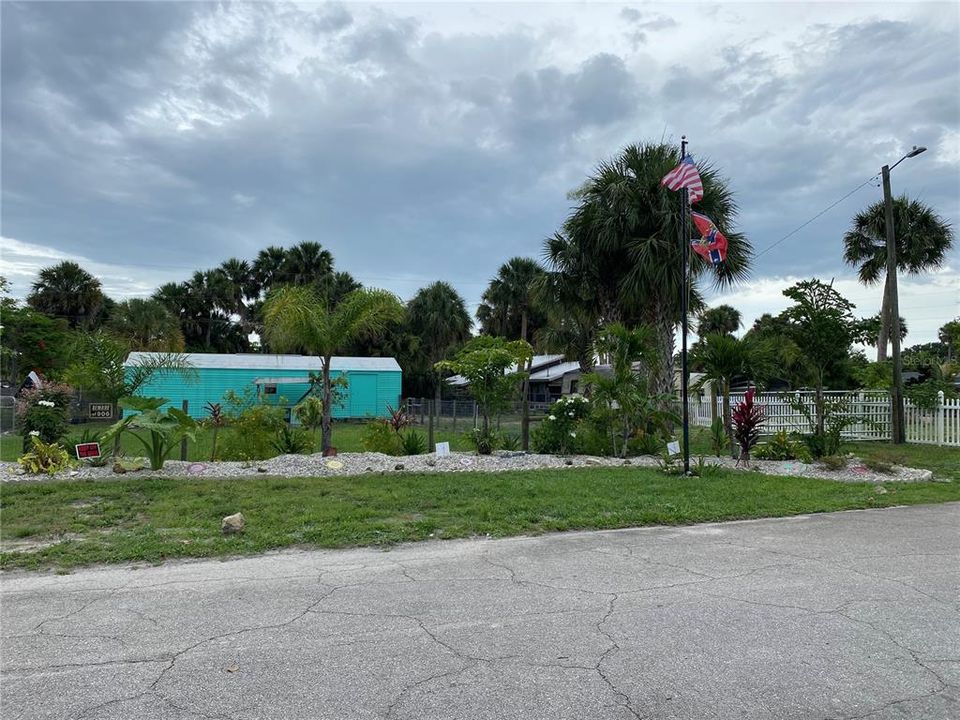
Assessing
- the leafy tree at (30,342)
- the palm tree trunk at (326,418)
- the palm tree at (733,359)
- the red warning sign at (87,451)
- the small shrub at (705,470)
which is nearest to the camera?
the red warning sign at (87,451)

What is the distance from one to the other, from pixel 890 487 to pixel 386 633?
9084 mm

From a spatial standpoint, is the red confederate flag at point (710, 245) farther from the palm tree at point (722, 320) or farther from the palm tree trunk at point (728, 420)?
the palm tree at point (722, 320)

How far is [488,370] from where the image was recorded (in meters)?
12.8

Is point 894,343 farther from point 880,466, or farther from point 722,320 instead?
point 722,320

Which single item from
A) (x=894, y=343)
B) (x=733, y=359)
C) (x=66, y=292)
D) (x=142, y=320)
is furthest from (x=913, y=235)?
(x=66, y=292)

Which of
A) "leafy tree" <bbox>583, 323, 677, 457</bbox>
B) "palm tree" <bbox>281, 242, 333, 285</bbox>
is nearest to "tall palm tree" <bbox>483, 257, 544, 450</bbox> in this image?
"palm tree" <bbox>281, 242, 333, 285</bbox>

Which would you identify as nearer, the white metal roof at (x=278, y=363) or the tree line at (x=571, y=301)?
the tree line at (x=571, y=301)

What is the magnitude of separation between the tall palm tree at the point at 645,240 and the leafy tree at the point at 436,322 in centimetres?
2196

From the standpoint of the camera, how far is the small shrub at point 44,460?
985cm

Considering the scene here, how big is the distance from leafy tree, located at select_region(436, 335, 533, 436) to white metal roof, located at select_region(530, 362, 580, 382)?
23.2 m

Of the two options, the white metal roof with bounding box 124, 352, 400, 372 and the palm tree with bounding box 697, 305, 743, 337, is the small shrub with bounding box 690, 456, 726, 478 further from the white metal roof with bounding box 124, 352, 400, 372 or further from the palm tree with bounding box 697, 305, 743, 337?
the palm tree with bounding box 697, 305, 743, 337

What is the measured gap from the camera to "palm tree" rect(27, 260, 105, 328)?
125ft

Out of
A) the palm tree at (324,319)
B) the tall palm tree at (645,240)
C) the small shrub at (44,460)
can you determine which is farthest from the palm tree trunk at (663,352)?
the small shrub at (44,460)

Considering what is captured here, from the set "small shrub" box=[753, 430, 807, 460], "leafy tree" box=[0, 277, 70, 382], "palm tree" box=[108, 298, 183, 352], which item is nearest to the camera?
"small shrub" box=[753, 430, 807, 460]
